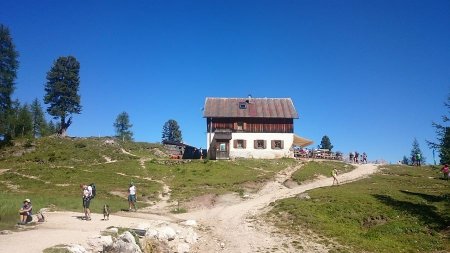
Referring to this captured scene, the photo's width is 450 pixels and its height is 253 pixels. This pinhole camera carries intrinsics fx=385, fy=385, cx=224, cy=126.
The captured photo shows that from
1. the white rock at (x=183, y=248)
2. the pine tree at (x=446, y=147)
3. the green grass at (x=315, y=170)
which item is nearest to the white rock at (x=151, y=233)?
the white rock at (x=183, y=248)

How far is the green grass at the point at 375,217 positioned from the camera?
2555 centimetres

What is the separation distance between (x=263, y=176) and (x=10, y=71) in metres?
46.5

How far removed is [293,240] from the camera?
2538cm

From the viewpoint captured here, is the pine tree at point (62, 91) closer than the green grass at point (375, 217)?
No

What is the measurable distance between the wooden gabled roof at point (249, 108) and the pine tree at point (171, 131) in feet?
227

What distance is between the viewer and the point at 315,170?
179ft

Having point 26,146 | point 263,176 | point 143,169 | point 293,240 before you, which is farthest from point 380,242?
point 26,146

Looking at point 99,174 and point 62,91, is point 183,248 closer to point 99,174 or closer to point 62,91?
point 99,174

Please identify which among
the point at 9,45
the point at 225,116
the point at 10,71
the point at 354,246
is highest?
the point at 9,45

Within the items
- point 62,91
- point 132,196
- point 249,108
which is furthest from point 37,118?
point 132,196

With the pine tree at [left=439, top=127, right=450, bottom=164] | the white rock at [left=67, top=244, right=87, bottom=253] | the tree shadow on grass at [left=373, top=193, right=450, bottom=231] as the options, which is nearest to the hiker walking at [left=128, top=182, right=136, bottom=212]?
the white rock at [left=67, top=244, right=87, bottom=253]

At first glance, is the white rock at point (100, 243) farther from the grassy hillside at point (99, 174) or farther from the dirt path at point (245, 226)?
the grassy hillside at point (99, 174)

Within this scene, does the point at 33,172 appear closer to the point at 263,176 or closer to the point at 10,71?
the point at 10,71

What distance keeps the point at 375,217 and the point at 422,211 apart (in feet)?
13.7
